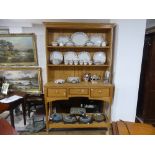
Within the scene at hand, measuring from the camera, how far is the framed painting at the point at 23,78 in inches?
122

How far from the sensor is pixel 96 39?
2.69m

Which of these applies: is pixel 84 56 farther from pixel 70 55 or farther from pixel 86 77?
pixel 86 77

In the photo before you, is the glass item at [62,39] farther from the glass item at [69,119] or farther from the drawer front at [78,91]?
the glass item at [69,119]

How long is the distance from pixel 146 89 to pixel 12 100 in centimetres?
241

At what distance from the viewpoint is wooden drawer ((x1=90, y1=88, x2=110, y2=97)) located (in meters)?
2.45

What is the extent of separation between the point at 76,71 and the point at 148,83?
135cm

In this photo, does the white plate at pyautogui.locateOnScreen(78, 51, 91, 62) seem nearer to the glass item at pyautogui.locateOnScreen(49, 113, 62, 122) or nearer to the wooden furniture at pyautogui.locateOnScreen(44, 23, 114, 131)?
the wooden furniture at pyautogui.locateOnScreen(44, 23, 114, 131)

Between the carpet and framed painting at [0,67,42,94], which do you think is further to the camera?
framed painting at [0,67,42,94]

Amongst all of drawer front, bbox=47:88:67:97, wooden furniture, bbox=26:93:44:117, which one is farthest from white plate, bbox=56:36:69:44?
wooden furniture, bbox=26:93:44:117

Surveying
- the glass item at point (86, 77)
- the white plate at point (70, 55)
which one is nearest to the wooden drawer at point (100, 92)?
the glass item at point (86, 77)

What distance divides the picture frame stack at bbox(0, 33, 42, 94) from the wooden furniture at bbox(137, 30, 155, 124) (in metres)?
2.09
